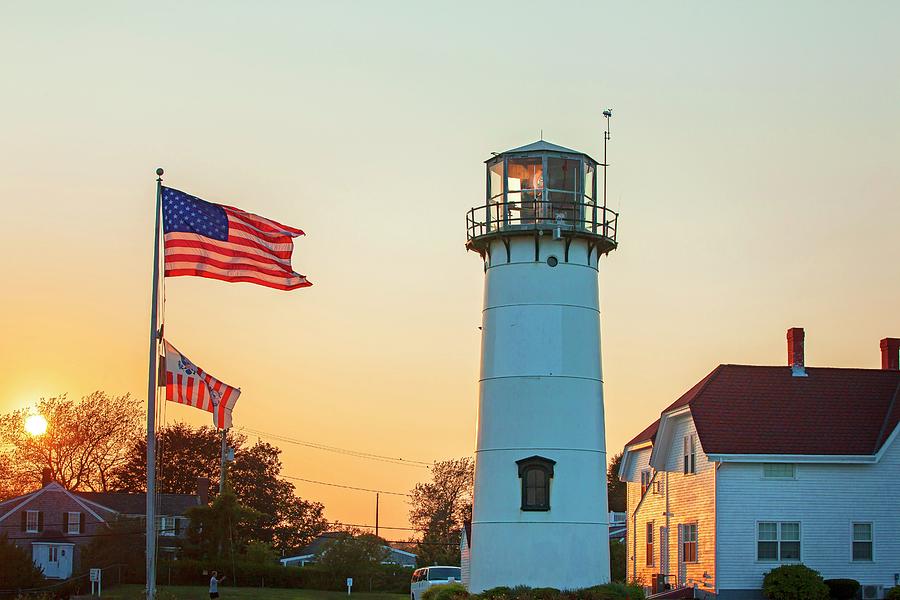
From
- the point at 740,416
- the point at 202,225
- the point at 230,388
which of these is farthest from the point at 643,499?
the point at 202,225

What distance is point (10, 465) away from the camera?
86125 mm

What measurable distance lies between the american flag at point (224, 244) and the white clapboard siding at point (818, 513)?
19798mm

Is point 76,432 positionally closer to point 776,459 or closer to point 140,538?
point 140,538

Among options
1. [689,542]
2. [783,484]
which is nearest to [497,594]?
[689,542]

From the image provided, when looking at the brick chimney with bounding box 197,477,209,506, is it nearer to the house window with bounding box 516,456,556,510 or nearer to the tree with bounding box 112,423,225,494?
the tree with bounding box 112,423,225,494

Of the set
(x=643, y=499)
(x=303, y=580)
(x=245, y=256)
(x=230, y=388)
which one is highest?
(x=245, y=256)

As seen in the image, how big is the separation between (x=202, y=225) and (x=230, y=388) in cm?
425

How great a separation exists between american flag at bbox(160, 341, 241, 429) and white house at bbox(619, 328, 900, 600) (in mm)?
18561

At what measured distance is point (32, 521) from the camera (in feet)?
247

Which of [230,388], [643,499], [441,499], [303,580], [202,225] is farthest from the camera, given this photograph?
[441,499]

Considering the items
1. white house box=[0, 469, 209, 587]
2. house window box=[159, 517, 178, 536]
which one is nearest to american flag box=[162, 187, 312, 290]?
white house box=[0, 469, 209, 587]

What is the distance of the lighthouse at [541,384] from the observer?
36438 millimetres

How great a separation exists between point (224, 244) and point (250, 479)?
227ft

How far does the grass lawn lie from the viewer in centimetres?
5754
